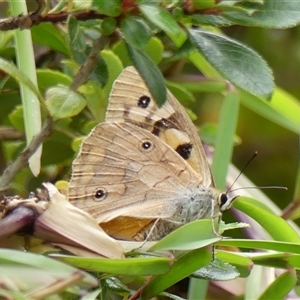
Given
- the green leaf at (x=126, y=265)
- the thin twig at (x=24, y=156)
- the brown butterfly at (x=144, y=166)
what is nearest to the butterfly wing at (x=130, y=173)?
the brown butterfly at (x=144, y=166)

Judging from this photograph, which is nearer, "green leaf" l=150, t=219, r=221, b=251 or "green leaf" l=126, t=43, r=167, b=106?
"green leaf" l=150, t=219, r=221, b=251

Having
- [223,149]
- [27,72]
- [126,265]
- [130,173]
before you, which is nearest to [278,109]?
[223,149]

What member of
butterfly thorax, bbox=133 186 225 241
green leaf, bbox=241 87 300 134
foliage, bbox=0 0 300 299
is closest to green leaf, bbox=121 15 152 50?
foliage, bbox=0 0 300 299

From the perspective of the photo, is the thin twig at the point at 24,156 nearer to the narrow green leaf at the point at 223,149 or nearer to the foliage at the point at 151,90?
the foliage at the point at 151,90

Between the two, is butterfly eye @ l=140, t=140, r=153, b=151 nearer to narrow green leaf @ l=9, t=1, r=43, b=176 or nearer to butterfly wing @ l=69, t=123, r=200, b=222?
butterfly wing @ l=69, t=123, r=200, b=222

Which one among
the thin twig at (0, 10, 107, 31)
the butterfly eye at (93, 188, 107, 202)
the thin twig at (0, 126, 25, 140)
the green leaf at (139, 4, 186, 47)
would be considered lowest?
the butterfly eye at (93, 188, 107, 202)

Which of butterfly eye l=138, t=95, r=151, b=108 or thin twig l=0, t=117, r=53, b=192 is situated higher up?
thin twig l=0, t=117, r=53, b=192
